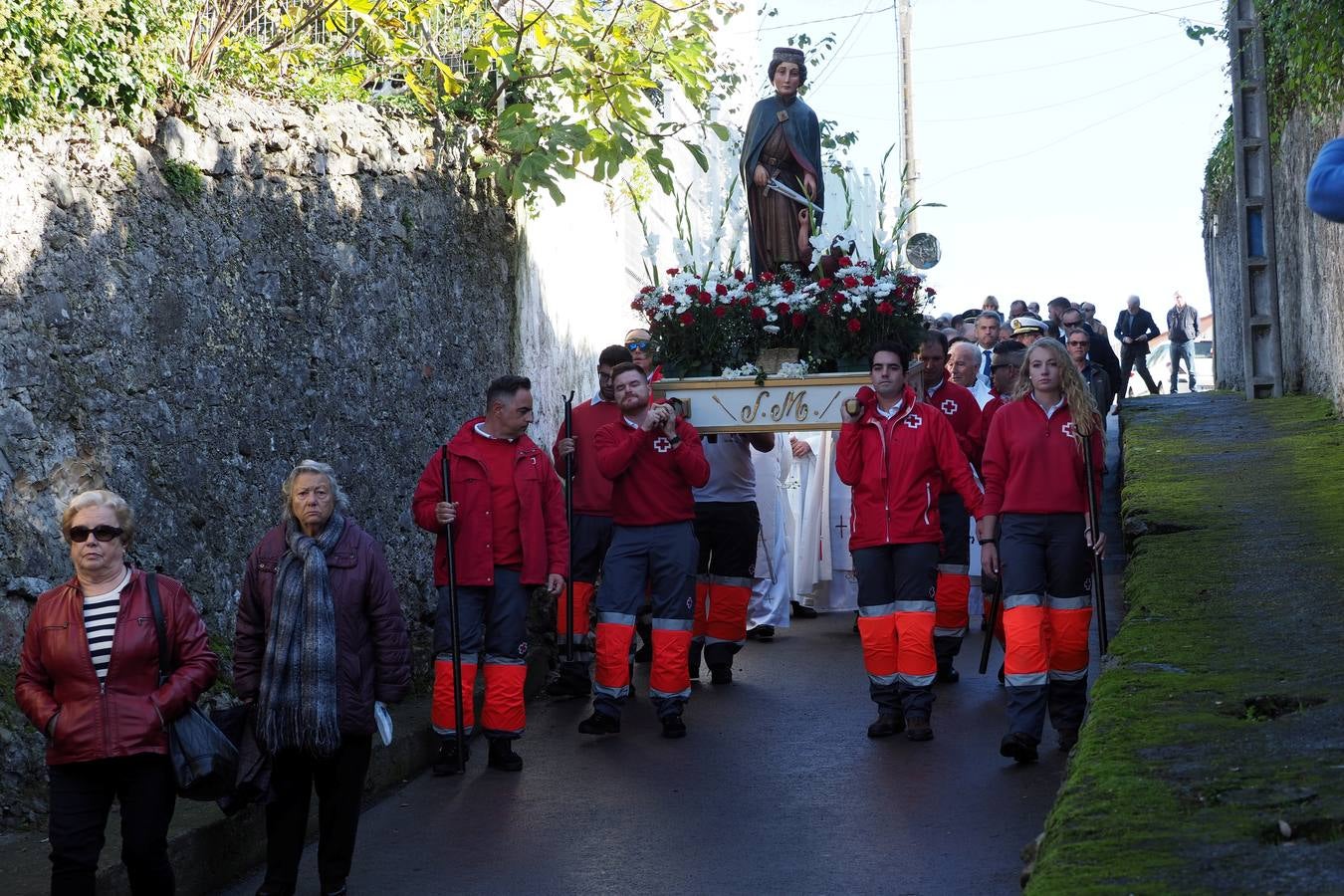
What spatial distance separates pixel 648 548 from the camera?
927cm

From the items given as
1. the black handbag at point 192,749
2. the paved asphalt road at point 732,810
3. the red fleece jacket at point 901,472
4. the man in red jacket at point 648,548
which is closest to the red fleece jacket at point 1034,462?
the red fleece jacket at point 901,472

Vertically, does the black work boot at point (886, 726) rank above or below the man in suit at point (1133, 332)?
below

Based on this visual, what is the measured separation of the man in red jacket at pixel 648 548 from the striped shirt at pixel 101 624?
384 cm

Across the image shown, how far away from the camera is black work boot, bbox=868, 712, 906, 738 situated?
8.51 metres

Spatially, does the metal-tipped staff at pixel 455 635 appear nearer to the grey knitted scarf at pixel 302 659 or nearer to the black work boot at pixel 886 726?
the grey knitted scarf at pixel 302 659

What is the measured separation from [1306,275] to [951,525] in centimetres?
567

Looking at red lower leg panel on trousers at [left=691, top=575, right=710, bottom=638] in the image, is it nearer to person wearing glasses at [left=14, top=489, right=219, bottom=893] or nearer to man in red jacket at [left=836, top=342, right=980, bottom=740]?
man in red jacket at [left=836, top=342, right=980, bottom=740]

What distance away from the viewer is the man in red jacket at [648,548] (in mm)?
8992

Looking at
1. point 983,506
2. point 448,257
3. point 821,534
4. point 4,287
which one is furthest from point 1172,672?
point 821,534

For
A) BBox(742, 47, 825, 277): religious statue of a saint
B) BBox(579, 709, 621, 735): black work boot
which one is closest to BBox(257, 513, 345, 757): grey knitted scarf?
BBox(579, 709, 621, 735): black work boot

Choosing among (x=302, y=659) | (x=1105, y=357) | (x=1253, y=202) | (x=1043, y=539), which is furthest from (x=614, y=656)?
(x=1253, y=202)

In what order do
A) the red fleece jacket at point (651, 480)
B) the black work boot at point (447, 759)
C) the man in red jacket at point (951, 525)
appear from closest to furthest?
the black work boot at point (447, 759) → the red fleece jacket at point (651, 480) → the man in red jacket at point (951, 525)

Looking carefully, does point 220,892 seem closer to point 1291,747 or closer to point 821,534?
point 1291,747

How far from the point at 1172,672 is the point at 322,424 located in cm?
522
